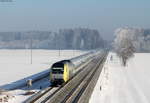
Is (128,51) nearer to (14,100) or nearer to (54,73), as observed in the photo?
(54,73)

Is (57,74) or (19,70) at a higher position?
(57,74)

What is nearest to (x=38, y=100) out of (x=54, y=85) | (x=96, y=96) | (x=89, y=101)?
(x=89, y=101)

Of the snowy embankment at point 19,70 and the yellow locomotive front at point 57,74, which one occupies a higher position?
the yellow locomotive front at point 57,74

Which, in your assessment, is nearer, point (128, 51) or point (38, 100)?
point (38, 100)

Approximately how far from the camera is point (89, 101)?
2836 cm

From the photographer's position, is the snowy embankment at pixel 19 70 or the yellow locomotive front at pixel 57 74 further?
the snowy embankment at pixel 19 70

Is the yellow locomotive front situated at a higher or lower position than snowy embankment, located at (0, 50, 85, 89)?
higher

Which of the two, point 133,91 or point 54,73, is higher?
point 54,73

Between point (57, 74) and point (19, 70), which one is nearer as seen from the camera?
point (57, 74)

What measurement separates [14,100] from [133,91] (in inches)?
618

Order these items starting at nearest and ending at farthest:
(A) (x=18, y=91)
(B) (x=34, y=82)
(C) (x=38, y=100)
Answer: (C) (x=38, y=100)
(A) (x=18, y=91)
(B) (x=34, y=82)

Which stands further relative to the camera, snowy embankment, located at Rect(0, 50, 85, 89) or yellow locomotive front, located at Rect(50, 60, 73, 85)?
snowy embankment, located at Rect(0, 50, 85, 89)

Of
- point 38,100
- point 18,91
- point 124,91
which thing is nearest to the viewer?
point 38,100

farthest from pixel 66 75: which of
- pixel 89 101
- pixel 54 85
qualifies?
pixel 89 101
